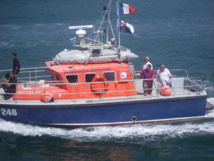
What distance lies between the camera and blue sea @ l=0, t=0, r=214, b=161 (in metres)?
10.7

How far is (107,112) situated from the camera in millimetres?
11531

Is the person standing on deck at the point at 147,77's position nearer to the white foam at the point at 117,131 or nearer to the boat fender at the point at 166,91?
the boat fender at the point at 166,91

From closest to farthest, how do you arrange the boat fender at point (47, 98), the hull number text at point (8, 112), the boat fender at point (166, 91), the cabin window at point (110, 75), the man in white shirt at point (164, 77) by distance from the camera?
the boat fender at point (47, 98)
the hull number text at point (8, 112)
the cabin window at point (110, 75)
the boat fender at point (166, 91)
the man in white shirt at point (164, 77)

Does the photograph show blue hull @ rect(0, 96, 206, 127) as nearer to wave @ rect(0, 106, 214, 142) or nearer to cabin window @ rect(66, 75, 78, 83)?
wave @ rect(0, 106, 214, 142)

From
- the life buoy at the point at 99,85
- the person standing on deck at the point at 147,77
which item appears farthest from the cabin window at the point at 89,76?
the person standing on deck at the point at 147,77

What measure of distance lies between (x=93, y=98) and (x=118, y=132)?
163 cm

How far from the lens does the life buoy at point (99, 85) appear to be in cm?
1139

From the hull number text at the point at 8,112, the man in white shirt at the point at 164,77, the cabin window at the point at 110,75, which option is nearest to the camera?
the hull number text at the point at 8,112

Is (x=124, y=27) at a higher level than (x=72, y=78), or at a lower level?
higher

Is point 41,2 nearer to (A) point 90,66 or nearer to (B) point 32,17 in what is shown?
(B) point 32,17

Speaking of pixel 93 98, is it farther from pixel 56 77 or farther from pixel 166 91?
pixel 166 91

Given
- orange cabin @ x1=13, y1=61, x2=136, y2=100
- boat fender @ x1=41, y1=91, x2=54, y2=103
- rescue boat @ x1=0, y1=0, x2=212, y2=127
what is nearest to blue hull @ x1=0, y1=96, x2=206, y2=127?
rescue boat @ x1=0, y1=0, x2=212, y2=127

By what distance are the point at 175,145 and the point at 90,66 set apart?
4.31m

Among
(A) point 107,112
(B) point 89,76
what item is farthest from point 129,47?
(A) point 107,112
